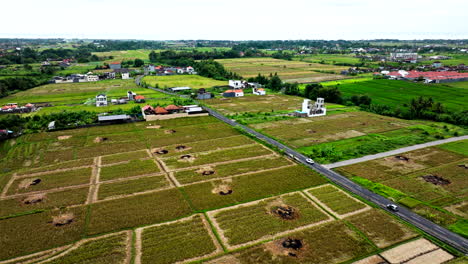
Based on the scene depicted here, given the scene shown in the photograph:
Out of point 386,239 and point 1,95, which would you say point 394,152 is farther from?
point 1,95


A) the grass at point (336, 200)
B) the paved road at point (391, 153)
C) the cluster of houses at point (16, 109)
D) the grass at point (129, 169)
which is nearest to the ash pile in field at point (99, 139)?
the grass at point (129, 169)

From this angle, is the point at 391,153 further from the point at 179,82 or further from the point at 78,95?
the point at 78,95

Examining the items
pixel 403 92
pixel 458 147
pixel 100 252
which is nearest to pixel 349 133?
pixel 458 147

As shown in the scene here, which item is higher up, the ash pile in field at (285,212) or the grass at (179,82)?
the grass at (179,82)

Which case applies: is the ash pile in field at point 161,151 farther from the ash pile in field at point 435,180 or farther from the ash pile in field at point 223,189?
the ash pile in field at point 435,180

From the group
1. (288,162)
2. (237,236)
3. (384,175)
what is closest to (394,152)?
(384,175)

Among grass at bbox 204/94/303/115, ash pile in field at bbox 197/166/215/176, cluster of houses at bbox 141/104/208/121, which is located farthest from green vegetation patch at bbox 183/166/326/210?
cluster of houses at bbox 141/104/208/121
